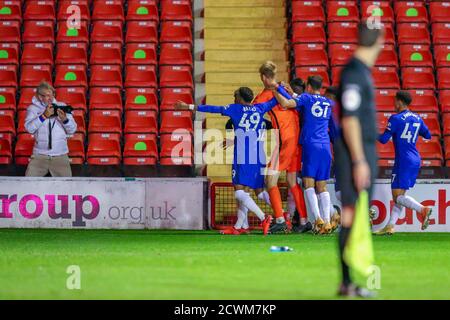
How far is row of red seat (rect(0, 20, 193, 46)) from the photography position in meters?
20.2

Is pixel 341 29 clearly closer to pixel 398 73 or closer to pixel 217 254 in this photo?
pixel 398 73

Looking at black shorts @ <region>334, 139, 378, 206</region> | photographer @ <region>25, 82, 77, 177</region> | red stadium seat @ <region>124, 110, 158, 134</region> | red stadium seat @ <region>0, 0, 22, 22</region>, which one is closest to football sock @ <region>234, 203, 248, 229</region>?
photographer @ <region>25, 82, 77, 177</region>

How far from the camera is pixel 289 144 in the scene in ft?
51.9

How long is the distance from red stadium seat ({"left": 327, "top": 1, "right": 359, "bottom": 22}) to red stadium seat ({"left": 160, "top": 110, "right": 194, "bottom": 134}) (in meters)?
3.62

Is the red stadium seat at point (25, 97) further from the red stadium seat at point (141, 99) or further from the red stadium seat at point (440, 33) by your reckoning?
the red stadium seat at point (440, 33)

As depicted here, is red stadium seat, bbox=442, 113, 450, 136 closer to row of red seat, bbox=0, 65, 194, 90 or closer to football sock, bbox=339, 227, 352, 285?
row of red seat, bbox=0, 65, 194, 90

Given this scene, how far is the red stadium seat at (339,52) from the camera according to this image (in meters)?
20.0

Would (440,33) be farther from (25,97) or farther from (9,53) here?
(9,53)

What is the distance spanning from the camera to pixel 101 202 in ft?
56.0

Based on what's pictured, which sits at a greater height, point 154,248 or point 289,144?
point 289,144

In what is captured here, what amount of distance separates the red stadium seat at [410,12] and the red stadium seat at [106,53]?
5295 millimetres

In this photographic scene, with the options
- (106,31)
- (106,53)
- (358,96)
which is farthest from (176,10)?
(358,96)

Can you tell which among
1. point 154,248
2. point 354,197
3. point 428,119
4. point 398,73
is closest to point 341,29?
point 398,73

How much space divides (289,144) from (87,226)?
3.43 meters
